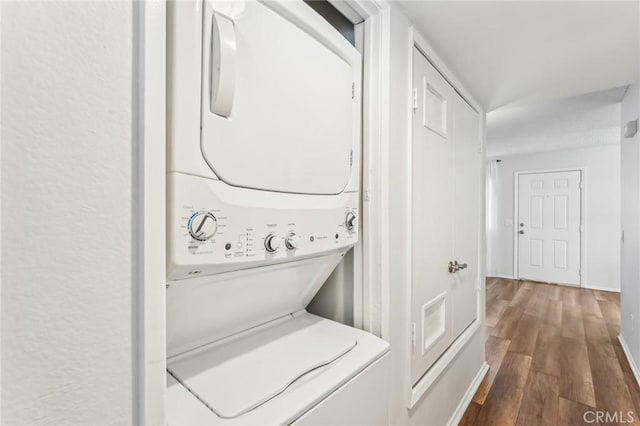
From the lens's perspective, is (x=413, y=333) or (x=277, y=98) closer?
(x=277, y=98)

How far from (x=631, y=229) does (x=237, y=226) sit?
3232 mm

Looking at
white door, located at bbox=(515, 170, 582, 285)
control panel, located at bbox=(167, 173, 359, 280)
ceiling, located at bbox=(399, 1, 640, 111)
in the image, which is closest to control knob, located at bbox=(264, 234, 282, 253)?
control panel, located at bbox=(167, 173, 359, 280)

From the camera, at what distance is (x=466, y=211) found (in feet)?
6.63

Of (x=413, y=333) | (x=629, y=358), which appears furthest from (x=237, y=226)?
(x=629, y=358)

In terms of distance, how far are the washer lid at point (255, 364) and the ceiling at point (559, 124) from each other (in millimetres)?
2744

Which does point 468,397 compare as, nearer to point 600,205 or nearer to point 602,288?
point 602,288

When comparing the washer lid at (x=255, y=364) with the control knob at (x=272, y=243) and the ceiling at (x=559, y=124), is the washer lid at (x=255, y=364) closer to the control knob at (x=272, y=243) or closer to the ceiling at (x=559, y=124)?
the control knob at (x=272, y=243)

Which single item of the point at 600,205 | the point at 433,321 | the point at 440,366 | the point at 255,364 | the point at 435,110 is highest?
the point at 435,110

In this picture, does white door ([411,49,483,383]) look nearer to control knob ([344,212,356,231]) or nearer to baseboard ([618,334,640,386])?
control knob ([344,212,356,231])

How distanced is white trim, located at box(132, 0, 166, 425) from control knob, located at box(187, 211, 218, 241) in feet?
0.44

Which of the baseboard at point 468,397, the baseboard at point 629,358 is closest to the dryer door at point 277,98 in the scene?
the baseboard at point 468,397

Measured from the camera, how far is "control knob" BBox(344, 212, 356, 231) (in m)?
1.00

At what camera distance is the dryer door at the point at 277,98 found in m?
0.62

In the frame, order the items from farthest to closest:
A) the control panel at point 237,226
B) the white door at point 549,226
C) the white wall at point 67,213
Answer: the white door at point 549,226 → the control panel at point 237,226 → the white wall at point 67,213
